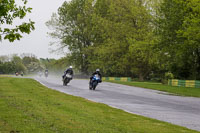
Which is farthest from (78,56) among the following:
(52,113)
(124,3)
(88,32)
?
(52,113)

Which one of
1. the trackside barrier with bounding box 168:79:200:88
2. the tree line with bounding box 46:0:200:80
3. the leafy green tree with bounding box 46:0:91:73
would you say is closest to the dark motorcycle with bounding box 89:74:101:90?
the tree line with bounding box 46:0:200:80

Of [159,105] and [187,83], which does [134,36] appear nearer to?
[187,83]

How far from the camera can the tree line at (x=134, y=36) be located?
3997 centimetres

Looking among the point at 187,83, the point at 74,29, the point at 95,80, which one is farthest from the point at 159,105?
the point at 74,29

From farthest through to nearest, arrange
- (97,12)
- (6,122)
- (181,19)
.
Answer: (97,12), (181,19), (6,122)

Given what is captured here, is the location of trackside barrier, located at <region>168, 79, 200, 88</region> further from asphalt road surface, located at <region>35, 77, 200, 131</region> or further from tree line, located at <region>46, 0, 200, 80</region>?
asphalt road surface, located at <region>35, 77, 200, 131</region>

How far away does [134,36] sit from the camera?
2096 inches

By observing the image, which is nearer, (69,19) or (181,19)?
(181,19)

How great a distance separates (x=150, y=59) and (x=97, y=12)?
831 inches

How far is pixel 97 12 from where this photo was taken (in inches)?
2665

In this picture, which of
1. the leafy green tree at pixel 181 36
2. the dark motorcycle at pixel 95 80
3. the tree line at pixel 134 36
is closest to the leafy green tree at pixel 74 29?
the tree line at pixel 134 36

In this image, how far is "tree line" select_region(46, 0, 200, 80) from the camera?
40.0m

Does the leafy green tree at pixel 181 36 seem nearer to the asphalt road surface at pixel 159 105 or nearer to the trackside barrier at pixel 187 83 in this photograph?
the trackside barrier at pixel 187 83

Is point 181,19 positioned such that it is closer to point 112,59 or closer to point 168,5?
point 168,5
